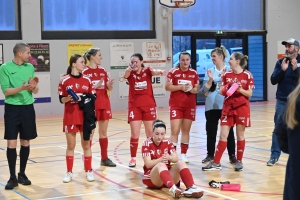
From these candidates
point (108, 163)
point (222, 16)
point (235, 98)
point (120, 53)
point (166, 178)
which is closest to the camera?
point (166, 178)

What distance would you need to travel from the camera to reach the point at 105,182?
6.86m

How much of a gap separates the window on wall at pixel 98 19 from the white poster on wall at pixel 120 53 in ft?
0.92

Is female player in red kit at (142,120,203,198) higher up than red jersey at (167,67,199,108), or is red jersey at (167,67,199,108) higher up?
red jersey at (167,67,199,108)

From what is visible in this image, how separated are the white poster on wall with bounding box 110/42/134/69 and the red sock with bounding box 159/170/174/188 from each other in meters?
A: 11.3

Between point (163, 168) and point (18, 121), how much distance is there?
6.27 ft

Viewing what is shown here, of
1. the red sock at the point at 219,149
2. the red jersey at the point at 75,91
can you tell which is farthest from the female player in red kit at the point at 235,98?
the red jersey at the point at 75,91

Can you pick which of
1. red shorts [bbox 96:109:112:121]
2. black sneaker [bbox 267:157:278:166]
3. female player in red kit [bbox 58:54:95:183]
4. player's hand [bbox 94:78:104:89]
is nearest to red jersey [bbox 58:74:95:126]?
female player in red kit [bbox 58:54:95:183]

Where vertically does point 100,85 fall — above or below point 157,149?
above

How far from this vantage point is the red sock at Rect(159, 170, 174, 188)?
5.91 m

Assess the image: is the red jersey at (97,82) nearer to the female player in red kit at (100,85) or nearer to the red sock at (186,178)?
the female player in red kit at (100,85)

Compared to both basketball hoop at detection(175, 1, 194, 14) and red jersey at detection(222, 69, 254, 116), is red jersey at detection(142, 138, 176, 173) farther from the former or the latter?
basketball hoop at detection(175, 1, 194, 14)

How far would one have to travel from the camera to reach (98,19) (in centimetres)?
1711

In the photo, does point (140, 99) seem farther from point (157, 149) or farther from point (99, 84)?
point (157, 149)

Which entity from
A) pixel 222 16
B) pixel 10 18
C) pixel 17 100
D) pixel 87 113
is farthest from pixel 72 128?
pixel 222 16
